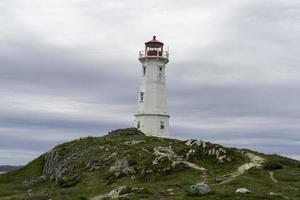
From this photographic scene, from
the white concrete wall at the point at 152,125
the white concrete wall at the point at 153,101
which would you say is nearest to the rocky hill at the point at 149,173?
the white concrete wall at the point at 152,125

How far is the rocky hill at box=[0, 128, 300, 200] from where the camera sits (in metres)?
49.4

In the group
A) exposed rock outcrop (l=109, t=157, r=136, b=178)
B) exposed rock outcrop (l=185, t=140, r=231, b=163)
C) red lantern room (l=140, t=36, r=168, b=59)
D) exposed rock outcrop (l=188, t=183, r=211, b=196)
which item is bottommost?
exposed rock outcrop (l=188, t=183, r=211, b=196)

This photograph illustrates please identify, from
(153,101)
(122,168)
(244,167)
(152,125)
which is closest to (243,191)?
(244,167)

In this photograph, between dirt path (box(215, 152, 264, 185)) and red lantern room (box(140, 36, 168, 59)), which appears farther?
red lantern room (box(140, 36, 168, 59))

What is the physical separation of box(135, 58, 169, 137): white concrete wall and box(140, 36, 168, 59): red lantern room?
3.22ft

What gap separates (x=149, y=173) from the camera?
2346 inches

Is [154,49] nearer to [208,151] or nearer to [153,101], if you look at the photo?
[153,101]

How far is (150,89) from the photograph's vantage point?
294 feet

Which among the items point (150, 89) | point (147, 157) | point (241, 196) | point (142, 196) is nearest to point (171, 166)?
point (147, 157)

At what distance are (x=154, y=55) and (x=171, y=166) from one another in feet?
112

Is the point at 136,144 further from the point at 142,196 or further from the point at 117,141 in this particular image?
the point at 142,196

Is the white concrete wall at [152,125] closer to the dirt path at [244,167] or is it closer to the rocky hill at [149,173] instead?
the rocky hill at [149,173]

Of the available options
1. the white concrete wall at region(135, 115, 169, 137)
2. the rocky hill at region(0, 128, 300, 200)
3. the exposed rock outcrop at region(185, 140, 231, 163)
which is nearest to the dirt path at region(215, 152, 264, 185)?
the rocky hill at region(0, 128, 300, 200)

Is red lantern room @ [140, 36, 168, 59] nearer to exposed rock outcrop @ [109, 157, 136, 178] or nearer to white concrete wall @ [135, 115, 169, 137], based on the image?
white concrete wall @ [135, 115, 169, 137]
